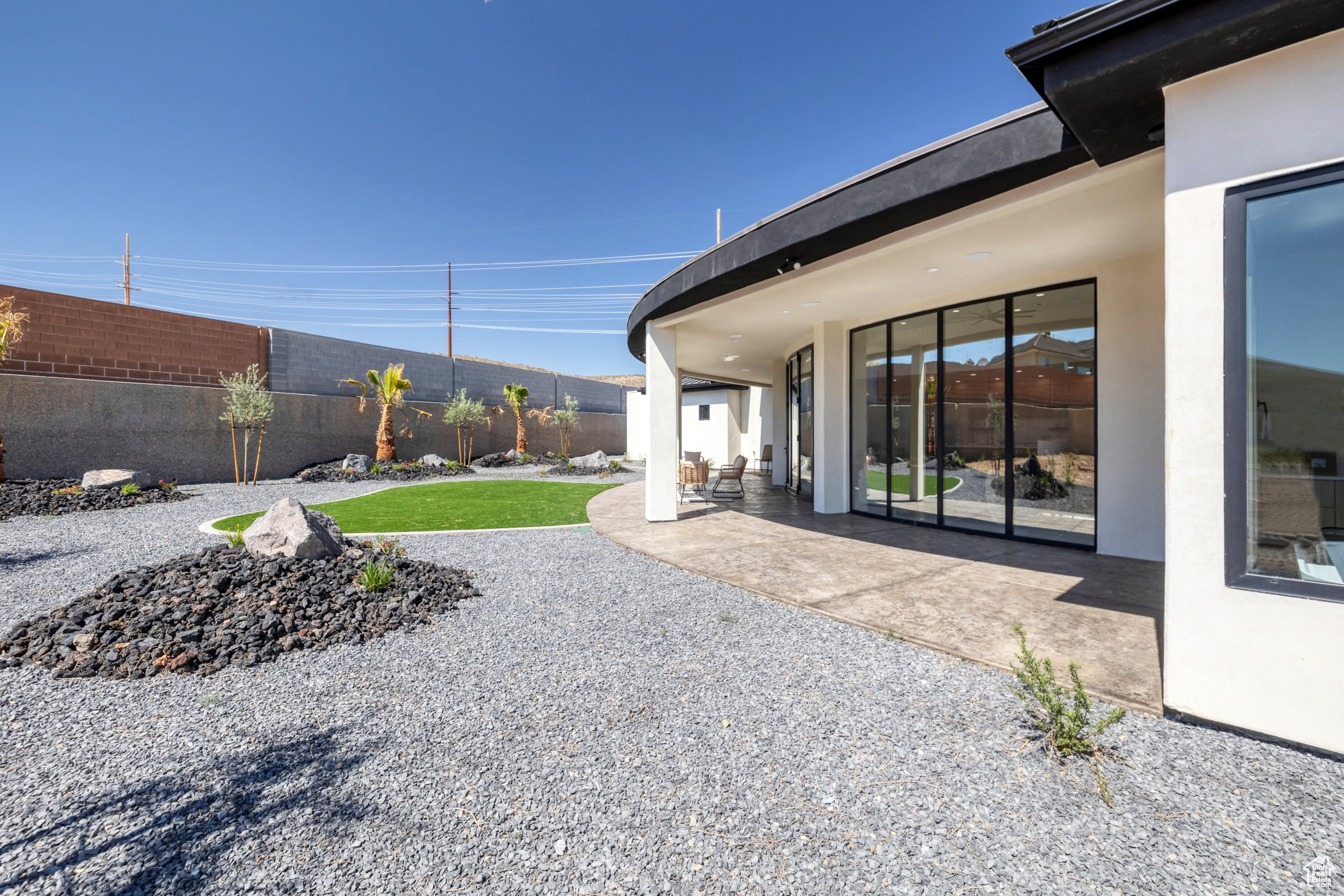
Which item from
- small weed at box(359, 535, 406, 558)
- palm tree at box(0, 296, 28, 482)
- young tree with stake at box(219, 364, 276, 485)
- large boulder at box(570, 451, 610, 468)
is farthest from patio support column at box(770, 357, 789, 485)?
palm tree at box(0, 296, 28, 482)

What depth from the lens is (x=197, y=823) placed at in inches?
71.3

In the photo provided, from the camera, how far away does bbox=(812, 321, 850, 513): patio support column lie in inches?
333

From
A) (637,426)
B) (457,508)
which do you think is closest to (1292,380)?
(457,508)

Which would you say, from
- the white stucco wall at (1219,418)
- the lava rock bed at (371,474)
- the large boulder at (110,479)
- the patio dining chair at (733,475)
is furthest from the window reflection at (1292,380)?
the lava rock bed at (371,474)

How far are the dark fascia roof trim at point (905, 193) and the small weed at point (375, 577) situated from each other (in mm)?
4538

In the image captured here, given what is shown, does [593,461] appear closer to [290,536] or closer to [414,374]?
[414,374]

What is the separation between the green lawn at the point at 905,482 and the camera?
7.15 metres

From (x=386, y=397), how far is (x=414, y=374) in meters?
2.59

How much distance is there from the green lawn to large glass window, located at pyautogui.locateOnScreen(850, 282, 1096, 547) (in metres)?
0.02

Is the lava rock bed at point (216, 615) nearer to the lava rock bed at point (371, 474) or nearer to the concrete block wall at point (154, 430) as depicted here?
the concrete block wall at point (154, 430)

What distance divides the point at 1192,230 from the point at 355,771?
4476mm

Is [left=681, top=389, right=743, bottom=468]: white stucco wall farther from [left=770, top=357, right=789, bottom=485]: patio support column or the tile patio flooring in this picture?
the tile patio flooring

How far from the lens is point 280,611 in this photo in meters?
3.79

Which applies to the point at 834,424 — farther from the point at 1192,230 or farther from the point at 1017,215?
the point at 1192,230
